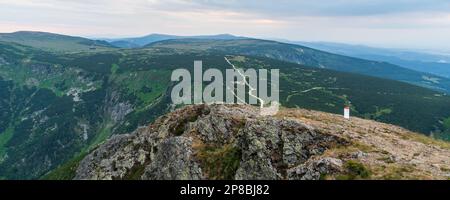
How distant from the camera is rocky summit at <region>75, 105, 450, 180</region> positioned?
4120 cm

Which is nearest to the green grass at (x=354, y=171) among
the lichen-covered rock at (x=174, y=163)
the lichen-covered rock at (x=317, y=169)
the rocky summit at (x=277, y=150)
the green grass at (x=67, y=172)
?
the rocky summit at (x=277, y=150)

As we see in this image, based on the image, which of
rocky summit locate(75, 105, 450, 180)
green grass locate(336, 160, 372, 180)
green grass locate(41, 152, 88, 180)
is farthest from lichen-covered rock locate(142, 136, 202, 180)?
green grass locate(41, 152, 88, 180)

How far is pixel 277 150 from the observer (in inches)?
1989

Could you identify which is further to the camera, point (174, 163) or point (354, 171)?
point (174, 163)

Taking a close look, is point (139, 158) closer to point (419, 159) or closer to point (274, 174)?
point (274, 174)

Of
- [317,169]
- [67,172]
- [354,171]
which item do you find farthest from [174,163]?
[67,172]

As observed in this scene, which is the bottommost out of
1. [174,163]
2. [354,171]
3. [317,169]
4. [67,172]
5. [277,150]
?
[67,172]

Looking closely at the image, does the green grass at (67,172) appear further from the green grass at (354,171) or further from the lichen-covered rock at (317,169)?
the green grass at (354,171)

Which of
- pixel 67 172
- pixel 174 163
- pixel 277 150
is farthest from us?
pixel 67 172

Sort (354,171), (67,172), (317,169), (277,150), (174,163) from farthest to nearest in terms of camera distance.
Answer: (67,172) → (174,163) → (277,150) → (317,169) → (354,171)

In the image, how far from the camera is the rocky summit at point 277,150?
135ft

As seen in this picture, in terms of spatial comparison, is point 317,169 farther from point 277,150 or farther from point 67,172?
point 67,172

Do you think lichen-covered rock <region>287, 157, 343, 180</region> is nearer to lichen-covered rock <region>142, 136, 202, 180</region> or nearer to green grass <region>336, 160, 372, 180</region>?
green grass <region>336, 160, 372, 180</region>
